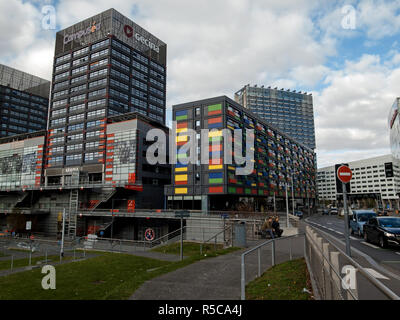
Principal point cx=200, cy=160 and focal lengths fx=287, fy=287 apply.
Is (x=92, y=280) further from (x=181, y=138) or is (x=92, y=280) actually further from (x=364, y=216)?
(x=181, y=138)

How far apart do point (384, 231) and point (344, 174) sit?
7.88 meters

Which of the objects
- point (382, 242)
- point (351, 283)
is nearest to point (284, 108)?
point (382, 242)

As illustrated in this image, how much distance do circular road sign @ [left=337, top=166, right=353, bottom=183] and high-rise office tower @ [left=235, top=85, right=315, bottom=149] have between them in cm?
17119

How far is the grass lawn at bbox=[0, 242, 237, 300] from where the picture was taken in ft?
33.5

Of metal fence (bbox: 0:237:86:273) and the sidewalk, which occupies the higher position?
the sidewalk

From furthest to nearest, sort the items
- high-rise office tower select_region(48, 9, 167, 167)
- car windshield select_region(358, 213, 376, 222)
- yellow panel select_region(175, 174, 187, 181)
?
high-rise office tower select_region(48, 9, 167, 167) → yellow panel select_region(175, 174, 187, 181) → car windshield select_region(358, 213, 376, 222)

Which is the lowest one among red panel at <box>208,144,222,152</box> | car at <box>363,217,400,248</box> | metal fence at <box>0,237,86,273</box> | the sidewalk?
metal fence at <box>0,237,86,273</box>

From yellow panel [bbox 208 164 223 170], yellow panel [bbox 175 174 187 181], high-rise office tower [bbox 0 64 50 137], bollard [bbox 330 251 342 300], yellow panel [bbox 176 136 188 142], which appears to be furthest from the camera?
high-rise office tower [bbox 0 64 50 137]

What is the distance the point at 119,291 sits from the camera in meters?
8.84

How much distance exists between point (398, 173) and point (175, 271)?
91993 mm

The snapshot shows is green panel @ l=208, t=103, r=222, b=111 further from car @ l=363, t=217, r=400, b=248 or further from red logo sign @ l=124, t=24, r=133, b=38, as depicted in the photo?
car @ l=363, t=217, r=400, b=248

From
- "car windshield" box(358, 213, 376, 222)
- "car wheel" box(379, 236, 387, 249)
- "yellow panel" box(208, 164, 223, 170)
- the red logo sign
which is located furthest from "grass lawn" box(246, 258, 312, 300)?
the red logo sign

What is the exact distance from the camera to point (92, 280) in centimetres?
1290

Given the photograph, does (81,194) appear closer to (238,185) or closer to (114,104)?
(114,104)
